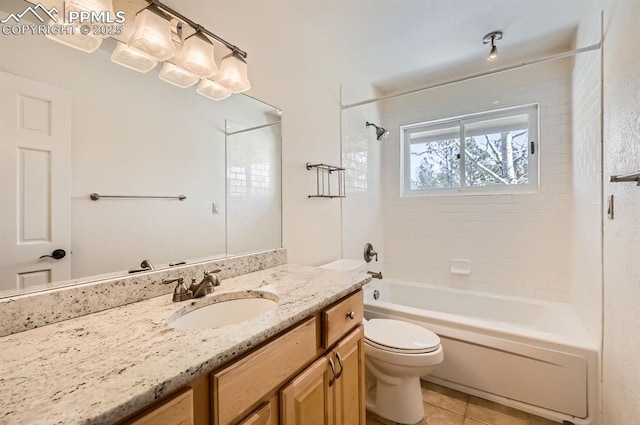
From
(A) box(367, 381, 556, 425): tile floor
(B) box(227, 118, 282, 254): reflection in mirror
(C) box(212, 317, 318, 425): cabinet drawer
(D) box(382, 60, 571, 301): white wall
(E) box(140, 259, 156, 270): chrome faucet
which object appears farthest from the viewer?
(D) box(382, 60, 571, 301): white wall

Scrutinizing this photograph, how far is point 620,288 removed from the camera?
3.86 ft

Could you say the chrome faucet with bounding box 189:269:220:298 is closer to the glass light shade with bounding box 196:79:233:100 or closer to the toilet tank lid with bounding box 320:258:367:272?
the glass light shade with bounding box 196:79:233:100

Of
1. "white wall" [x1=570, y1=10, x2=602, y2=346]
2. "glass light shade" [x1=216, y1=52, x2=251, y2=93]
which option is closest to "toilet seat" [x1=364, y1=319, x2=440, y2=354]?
"white wall" [x1=570, y1=10, x2=602, y2=346]

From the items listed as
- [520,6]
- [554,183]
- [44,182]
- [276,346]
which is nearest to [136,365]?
[276,346]

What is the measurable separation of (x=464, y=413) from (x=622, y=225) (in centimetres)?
129

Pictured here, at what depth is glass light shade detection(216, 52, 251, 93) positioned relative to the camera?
4.35 feet

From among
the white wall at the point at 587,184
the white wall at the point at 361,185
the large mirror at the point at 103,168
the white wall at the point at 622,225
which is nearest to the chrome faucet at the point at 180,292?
the large mirror at the point at 103,168

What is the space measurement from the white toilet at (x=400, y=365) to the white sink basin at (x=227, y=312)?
0.82 meters

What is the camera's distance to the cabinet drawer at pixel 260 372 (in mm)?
639

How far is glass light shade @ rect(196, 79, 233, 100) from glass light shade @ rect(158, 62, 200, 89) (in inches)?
1.8

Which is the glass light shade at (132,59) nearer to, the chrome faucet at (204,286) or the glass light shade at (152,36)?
the glass light shade at (152,36)

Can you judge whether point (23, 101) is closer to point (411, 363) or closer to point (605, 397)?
point (411, 363)

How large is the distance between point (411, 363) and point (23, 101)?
1.89 meters

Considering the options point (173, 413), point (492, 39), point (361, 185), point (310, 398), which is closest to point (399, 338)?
point (310, 398)
